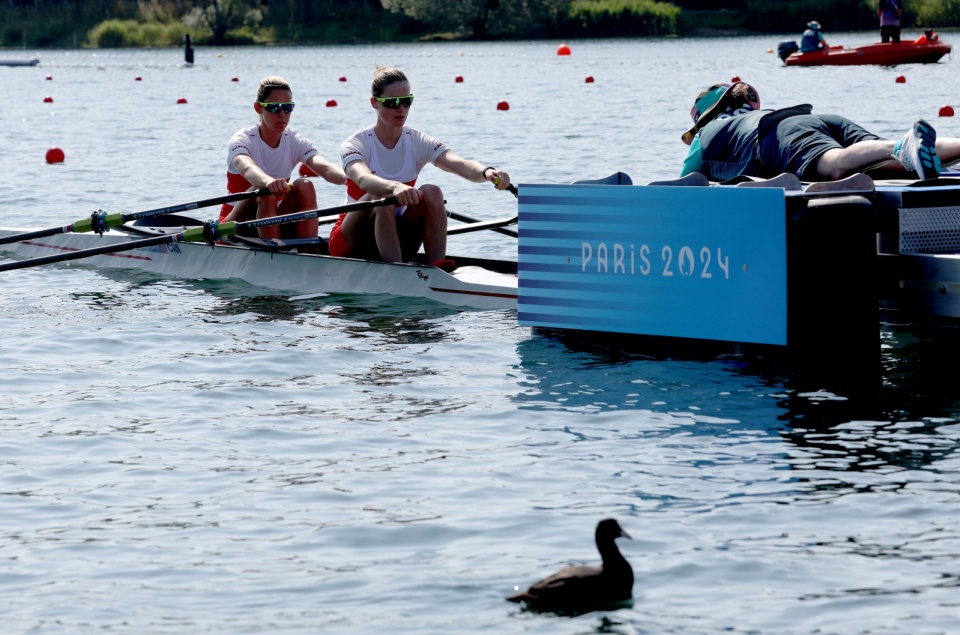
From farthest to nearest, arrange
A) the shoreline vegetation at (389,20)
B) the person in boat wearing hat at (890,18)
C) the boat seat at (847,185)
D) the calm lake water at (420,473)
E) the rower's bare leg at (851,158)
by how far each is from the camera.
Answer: the shoreline vegetation at (389,20)
the person in boat wearing hat at (890,18)
the rower's bare leg at (851,158)
the boat seat at (847,185)
the calm lake water at (420,473)

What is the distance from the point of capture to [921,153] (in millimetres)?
7520

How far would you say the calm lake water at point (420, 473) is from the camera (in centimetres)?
477

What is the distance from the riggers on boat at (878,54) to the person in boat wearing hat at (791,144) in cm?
3042

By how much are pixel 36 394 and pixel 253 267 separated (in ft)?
10.4

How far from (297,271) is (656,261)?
12.8 feet

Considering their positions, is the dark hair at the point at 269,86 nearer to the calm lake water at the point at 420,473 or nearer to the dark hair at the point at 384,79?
the dark hair at the point at 384,79

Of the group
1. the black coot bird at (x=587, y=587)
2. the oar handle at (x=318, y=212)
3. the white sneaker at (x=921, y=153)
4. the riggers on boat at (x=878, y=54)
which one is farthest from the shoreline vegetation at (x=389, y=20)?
the black coot bird at (x=587, y=587)

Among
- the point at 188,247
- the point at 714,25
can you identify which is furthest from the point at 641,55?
the point at 188,247

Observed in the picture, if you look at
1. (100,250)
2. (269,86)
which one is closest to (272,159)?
(269,86)

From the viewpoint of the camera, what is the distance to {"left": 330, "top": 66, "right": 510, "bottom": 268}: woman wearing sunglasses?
30.8ft

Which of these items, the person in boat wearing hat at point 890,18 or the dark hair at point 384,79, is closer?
the dark hair at point 384,79

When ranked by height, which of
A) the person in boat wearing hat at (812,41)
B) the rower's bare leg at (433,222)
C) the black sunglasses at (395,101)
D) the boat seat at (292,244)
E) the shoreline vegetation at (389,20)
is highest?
the shoreline vegetation at (389,20)

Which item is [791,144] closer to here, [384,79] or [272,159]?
Result: [384,79]

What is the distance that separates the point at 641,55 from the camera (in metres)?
52.8
